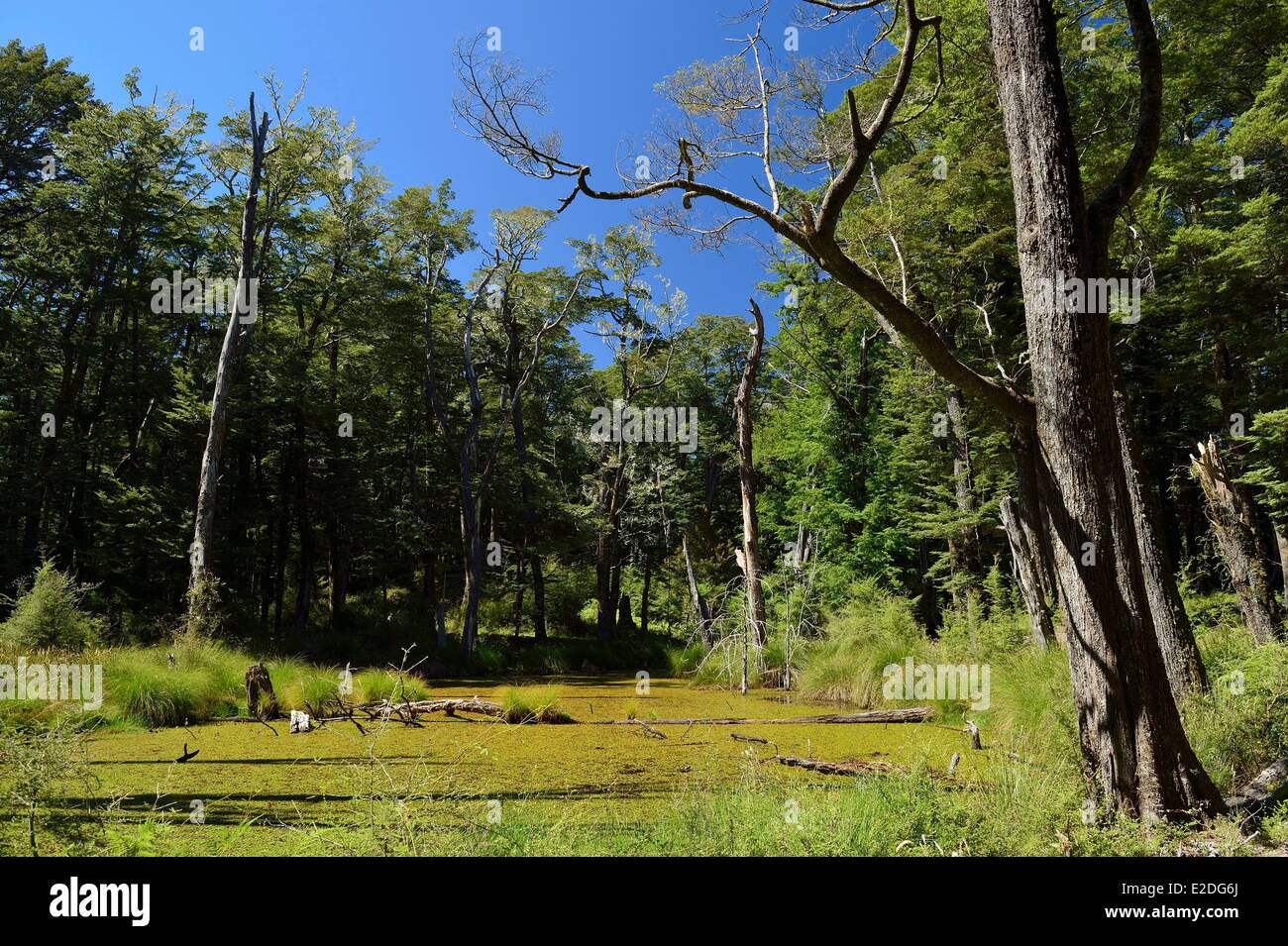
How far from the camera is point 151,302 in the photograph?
17.4 m

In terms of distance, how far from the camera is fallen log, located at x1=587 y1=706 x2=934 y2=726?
25.8 feet

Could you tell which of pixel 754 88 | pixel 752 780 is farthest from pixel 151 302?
pixel 752 780

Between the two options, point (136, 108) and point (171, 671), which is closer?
point (171, 671)

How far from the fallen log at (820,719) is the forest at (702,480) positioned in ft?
0.19


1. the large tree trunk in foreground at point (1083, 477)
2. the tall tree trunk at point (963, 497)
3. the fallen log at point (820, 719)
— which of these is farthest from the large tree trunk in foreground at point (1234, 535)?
the large tree trunk in foreground at point (1083, 477)

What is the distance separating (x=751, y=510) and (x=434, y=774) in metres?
9.14

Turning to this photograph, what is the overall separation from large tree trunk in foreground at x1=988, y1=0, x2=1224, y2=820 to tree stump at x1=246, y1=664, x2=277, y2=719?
7.82 m

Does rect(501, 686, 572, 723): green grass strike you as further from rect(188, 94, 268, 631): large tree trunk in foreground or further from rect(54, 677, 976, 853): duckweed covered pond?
rect(188, 94, 268, 631): large tree trunk in foreground

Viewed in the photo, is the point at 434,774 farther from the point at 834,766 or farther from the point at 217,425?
the point at 217,425
